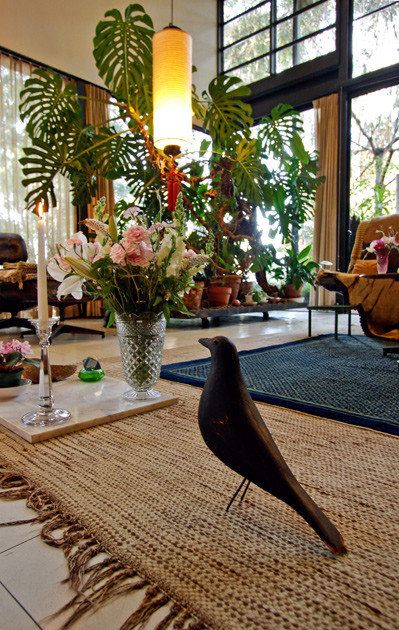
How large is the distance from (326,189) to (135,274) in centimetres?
448

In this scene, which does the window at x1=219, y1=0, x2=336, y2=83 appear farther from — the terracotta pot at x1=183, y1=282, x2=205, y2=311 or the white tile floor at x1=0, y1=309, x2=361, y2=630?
the white tile floor at x1=0, y1=309, x2=361, y2=630

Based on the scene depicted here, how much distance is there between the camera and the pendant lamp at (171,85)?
2.83 meters

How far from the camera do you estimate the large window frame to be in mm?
4742

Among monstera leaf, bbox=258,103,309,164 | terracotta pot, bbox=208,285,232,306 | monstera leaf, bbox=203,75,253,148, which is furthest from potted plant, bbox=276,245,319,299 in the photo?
monstera leaf, bbox=203,75,253,148

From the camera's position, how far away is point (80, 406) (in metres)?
1.19

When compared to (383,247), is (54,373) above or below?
below

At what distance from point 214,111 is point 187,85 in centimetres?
38

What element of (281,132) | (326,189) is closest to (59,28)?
(281,132)

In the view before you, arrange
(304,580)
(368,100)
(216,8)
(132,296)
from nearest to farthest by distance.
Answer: (304,580)
(132,296)
(368,100)
(216,8)

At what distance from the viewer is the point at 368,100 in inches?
191

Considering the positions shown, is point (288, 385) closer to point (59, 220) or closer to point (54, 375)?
point (54, 375)

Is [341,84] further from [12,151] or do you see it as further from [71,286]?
[71,286]

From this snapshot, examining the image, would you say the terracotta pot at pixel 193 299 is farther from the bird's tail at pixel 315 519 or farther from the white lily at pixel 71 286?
the bird's tail at pixel 315 519

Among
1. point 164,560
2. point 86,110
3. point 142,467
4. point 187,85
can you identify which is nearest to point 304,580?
point 164,560
